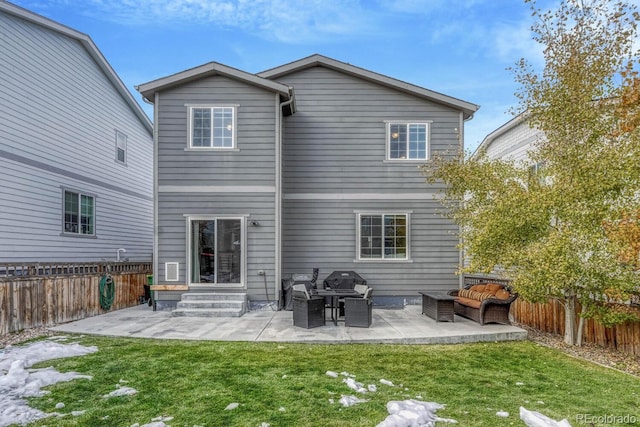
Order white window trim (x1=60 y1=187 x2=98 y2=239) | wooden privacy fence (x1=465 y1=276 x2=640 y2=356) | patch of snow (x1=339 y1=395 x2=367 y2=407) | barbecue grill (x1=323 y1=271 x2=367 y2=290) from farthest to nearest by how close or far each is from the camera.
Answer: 1. white window trim (x1=60 y1=187 x2=98 y2=239)
2. barbecue grill (x1=323 y1=271 x2=367 y2=290)
3. wooden privacy fence (x1=465 y1=276 x2=640 y2=356)
4. patch of snow (x1=339 y1=395 x2=367 y2=407)

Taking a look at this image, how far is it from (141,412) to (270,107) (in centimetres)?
701

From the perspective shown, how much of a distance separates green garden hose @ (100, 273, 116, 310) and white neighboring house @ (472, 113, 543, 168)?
36.0 feet

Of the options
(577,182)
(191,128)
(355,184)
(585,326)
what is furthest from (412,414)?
(191,128)

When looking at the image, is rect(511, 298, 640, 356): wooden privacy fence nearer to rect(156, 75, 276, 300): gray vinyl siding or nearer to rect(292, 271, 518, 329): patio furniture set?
rect(292, 271, 518, 329): patio furniture set

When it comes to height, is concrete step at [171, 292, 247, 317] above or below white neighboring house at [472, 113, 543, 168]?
below

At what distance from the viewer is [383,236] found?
964 centimetres

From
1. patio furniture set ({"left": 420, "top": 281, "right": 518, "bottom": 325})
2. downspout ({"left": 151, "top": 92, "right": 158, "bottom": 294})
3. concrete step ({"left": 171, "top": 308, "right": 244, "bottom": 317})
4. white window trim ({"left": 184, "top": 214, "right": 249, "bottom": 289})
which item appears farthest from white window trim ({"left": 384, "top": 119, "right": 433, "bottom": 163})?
downspout ({"left": 151, "top": 92, "right": 158, "bottom": 294})

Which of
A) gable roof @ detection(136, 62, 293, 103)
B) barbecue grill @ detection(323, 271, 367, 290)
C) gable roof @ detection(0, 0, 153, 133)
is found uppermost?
gable roof @ detection(0, 0, 153, 133)

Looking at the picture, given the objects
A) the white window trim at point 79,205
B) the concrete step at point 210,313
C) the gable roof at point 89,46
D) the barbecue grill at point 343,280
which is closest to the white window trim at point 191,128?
the concrete step at point 210,313

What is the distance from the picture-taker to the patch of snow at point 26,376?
347cm

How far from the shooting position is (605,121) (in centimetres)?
595

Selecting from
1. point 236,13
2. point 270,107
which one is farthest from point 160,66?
point 270,107

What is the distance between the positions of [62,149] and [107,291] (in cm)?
444

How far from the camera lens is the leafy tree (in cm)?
553
